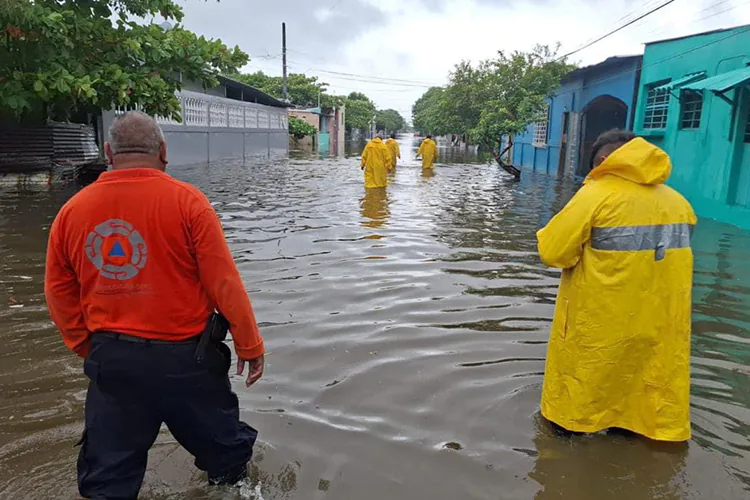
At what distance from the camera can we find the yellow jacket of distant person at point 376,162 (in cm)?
1386

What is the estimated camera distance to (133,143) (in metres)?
2.20

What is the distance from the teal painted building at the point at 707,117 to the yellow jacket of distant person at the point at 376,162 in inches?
252

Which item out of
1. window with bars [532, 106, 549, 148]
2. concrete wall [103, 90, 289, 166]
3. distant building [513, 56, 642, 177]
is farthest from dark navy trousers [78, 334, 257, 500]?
window with bars [532, 106, 549, 148]

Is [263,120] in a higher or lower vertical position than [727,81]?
lower

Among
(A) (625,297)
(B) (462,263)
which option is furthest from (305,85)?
(A) (625,297)

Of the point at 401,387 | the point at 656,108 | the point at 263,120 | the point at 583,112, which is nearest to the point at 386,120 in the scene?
the point at 263,120

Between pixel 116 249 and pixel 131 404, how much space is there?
1.94 feet

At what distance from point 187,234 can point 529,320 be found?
3776 millimetres

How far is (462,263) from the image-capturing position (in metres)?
7.21

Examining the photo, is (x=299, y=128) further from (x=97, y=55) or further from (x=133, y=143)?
(x=133, y=143)

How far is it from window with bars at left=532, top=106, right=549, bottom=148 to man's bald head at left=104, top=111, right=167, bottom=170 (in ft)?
78.0

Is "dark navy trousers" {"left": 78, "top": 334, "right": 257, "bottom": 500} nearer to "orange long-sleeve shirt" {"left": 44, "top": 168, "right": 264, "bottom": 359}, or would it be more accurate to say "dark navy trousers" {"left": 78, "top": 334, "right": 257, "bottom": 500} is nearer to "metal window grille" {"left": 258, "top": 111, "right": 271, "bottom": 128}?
"orange long-sleeve shirt" {"left": 44, "top": 168, "right": 264, "bottom": 359}

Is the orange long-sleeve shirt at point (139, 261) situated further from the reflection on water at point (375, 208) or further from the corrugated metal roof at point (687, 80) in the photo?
the corrugated metal roof at point (687, 80)

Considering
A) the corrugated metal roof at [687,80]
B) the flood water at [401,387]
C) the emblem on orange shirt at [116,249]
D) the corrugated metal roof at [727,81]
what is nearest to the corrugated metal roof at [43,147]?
the flood water at [401,387]
